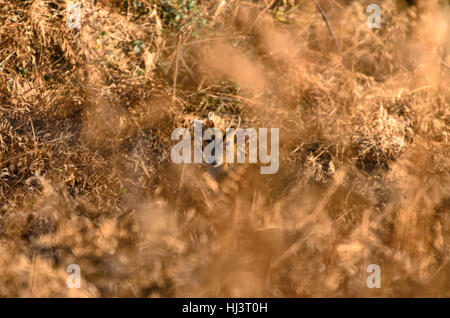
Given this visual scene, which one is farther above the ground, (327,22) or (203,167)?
(327,22)

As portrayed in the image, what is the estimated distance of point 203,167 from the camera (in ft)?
8.75

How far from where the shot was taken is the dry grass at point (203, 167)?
2582 mm

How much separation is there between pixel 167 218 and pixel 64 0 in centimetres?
170

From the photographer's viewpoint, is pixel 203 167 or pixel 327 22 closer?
pixel 203 167

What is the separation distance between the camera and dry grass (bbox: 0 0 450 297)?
8.47 feet

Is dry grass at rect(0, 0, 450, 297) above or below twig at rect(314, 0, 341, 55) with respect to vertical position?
below

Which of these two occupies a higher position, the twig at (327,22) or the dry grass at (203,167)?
the twig at (327,22)

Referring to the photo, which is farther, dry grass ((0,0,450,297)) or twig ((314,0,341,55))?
twig ((314,0,341,55))

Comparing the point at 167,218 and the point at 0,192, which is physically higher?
the point at 0,192

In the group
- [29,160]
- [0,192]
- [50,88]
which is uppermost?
[50,88]

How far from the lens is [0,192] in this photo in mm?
2568

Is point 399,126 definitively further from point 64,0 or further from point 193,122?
point 64,0

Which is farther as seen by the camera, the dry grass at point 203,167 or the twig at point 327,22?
the twig at point 327,22
